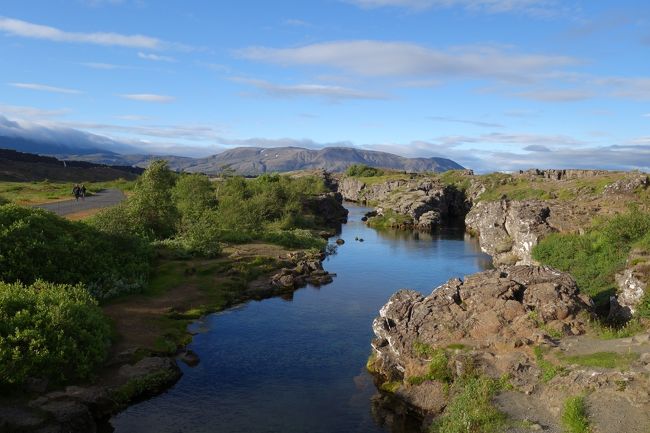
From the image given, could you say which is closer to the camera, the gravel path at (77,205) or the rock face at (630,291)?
the rock face at (630,291)

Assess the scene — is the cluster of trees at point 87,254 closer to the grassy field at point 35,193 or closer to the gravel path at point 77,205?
the gravel path at point 77,205

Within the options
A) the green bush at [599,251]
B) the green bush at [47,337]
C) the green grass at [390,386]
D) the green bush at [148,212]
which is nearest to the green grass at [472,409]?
the green grass at [390,386]

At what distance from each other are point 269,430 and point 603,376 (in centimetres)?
1864

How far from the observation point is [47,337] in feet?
110

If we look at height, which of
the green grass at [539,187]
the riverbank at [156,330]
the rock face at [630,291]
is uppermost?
the green grass at [539,187]

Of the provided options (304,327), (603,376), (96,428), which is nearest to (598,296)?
(603,376)

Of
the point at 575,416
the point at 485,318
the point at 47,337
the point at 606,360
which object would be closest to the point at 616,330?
the point at 606,360

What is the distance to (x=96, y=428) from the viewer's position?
31.0 metres

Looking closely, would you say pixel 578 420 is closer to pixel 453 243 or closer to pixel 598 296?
pixel 598 296

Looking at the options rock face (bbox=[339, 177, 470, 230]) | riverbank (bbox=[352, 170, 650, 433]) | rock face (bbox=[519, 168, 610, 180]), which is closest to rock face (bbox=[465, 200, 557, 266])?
riverbank (bbox=[352, 170, 650, 433])

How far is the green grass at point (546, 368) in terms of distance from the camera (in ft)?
A: 94.2

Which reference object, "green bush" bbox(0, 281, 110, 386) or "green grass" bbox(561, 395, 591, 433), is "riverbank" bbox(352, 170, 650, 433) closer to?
"green grass" bbox(561, 395, 591, 433)

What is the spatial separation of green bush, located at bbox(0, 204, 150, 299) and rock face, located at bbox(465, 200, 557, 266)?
46218 mm

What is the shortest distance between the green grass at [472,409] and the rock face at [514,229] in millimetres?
32816
